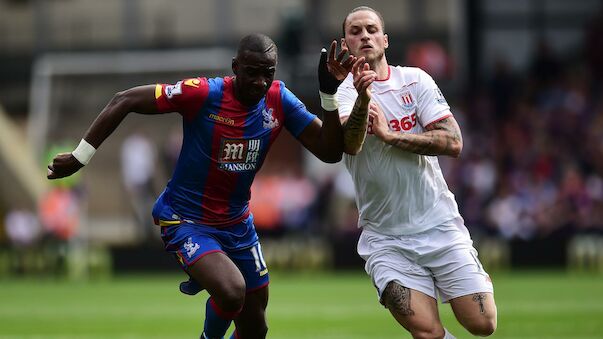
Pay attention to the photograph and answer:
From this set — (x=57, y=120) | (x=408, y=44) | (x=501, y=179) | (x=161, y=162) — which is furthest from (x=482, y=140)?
(x=57, y=120)

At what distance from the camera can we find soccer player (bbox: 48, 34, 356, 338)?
885 centimetres

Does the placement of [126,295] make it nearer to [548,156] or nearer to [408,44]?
[548,156]

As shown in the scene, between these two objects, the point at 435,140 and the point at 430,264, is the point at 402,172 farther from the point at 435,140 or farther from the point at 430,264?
the point at 430,264

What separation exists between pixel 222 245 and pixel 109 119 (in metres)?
1.29

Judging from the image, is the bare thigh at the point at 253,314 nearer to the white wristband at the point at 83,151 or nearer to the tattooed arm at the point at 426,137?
the white wristband at the point at 83,151

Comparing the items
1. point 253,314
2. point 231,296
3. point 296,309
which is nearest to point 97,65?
point 296,309

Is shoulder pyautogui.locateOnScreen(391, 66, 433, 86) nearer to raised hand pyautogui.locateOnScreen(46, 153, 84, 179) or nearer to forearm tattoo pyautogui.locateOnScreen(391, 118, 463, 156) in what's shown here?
forearm tattoo pyautogui.locateOnScreen(391, 118, 463, 156)

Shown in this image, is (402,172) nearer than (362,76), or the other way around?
(362,76)

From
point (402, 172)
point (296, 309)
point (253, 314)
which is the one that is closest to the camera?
point (402, 172)

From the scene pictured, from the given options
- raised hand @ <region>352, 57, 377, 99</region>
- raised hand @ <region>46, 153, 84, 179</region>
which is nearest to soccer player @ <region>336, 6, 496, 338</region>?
raised hand @ <region>352, 57, 377, 99</region>

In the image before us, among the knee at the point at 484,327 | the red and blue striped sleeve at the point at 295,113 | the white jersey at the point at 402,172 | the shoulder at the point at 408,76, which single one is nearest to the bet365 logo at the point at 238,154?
the red and blue striped sleeve at the point at 295,113

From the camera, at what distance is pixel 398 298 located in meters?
8.45

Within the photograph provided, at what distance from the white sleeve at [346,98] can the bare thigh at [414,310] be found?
4.27 feet

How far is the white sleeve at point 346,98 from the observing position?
8938mm
